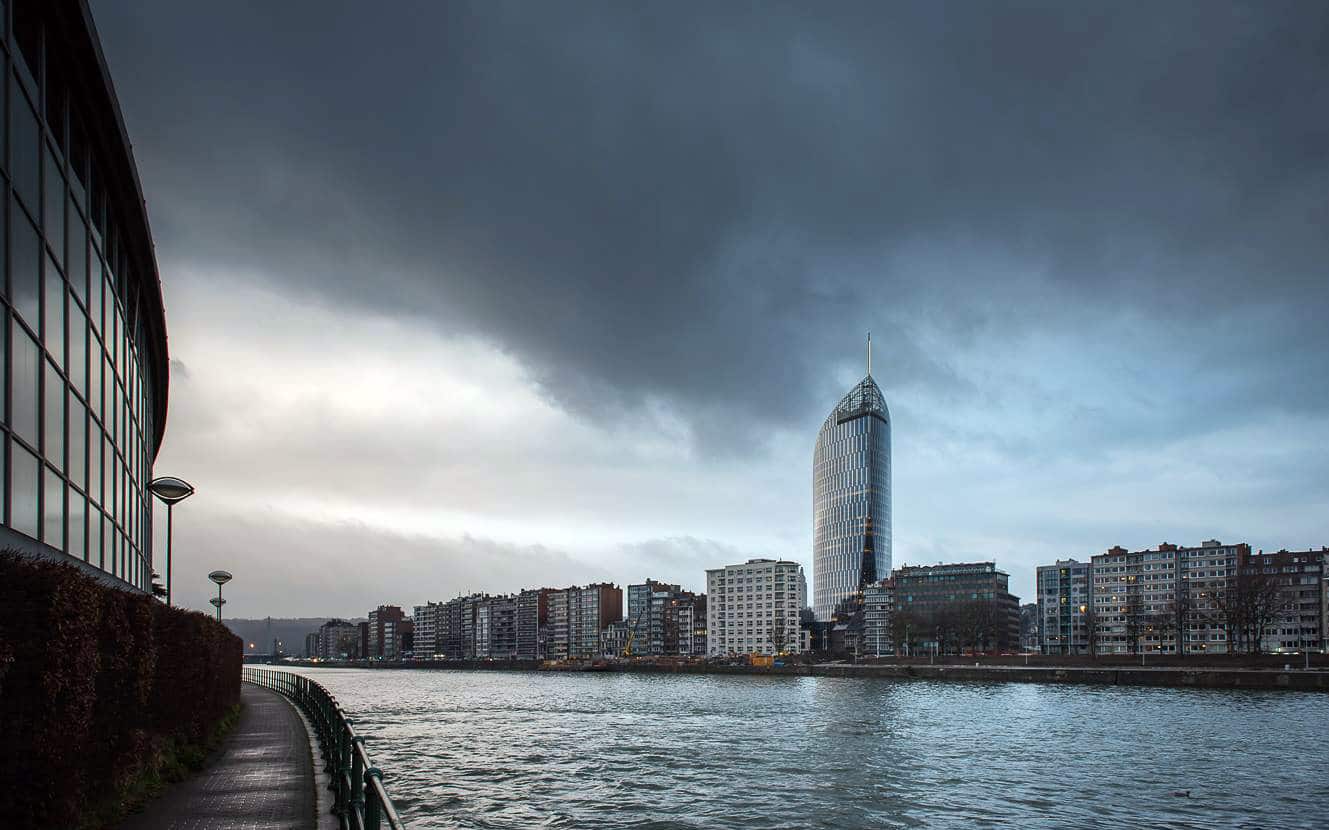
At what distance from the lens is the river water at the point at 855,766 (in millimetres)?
29516

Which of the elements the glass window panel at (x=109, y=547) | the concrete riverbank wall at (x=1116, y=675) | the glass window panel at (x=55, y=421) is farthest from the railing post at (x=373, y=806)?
the concrete riverbank wall at (x=1116, y=675)

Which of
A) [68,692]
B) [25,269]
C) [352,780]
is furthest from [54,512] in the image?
[352,780]

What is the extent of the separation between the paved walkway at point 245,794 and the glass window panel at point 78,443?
6.64 m

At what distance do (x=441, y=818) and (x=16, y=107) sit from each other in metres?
19.9

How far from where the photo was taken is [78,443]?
20406 millimetres

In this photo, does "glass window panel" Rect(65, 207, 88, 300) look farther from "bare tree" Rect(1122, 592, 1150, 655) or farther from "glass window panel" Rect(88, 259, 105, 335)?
"bare tree" Rect(1122, 592, 1150, 655)

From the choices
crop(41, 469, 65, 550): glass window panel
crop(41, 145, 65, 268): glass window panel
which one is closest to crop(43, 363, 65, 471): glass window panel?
crop(41, 469, 65, 550): glass window panel

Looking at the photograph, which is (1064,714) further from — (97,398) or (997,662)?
(997,662)

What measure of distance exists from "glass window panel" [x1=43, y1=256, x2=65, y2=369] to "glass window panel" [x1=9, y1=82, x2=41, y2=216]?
1.58 meters

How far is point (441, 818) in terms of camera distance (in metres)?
26.9

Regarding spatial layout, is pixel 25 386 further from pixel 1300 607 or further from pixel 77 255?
pixel 1300 607

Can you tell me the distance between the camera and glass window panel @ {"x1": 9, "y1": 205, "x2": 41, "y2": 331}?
15547mm

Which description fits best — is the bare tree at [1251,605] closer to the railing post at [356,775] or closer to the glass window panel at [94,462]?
the glass window panel at [94,462]

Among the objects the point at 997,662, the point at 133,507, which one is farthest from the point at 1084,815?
the point at 997,662
